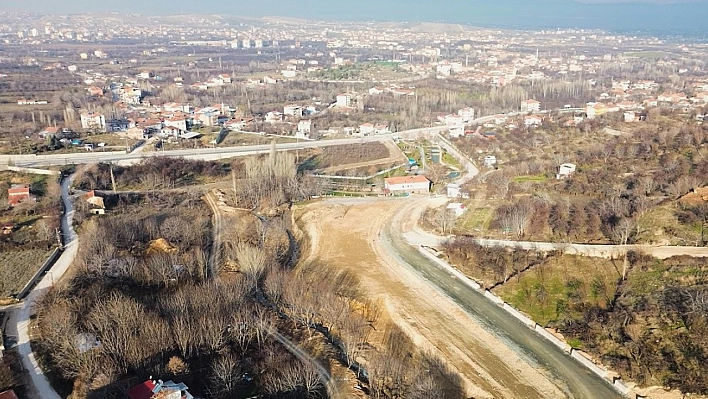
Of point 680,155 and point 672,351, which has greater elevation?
point 680,155

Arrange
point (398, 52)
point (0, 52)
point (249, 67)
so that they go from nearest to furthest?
point (249, 67) → point (0, 52) → point (398, 52)

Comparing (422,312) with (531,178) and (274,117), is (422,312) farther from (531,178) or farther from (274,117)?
(274,117)

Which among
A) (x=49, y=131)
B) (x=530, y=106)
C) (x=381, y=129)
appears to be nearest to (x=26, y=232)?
(x=49, y=131)

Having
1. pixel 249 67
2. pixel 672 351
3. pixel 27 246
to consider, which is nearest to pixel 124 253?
pixel 27 246

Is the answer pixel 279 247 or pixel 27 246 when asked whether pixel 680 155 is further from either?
pixel 27 246

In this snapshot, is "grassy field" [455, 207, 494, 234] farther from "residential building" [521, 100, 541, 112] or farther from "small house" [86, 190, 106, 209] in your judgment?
"residential building" [521, 100, 541, 112]

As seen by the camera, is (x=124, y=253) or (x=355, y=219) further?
(x=355, y=219)

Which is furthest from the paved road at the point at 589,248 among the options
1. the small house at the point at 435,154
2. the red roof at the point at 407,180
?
the small house at the point at 435,154

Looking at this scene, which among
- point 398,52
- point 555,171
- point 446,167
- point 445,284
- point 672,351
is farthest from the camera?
point 398,52
